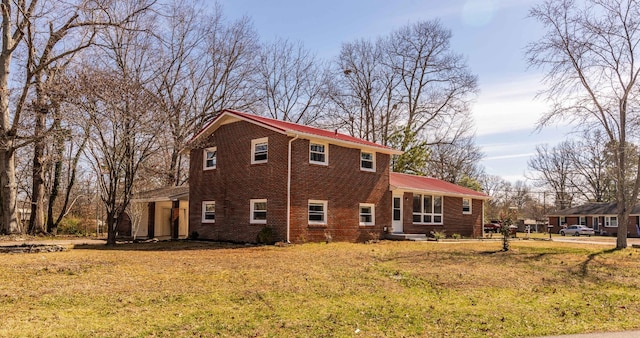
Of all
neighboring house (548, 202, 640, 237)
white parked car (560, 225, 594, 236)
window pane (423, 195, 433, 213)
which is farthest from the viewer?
white parked car (560, 225, 594, 236)

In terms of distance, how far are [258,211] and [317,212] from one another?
2592 millimetres

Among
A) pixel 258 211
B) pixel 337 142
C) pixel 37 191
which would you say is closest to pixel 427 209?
pixel 337 142

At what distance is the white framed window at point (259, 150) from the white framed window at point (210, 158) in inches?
105

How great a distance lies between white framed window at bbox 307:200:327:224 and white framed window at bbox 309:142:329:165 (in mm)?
1808

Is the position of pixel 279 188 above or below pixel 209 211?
above

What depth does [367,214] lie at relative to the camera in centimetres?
2294

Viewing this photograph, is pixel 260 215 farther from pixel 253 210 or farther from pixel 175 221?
pixel 175 221

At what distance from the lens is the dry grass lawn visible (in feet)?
23.7

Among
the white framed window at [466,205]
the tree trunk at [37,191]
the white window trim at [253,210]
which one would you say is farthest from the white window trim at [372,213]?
the tree trunk at [37,191]

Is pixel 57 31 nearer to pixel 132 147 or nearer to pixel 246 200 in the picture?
pixel 132 147

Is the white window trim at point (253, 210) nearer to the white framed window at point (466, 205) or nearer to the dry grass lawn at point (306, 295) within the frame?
the dry grass lawn at point (306, 295)

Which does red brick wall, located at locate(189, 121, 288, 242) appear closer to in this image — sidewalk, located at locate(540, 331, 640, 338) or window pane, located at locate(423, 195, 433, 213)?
window pane, located at locate(423, 195, 433, 213)

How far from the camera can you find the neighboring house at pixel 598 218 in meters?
48.2

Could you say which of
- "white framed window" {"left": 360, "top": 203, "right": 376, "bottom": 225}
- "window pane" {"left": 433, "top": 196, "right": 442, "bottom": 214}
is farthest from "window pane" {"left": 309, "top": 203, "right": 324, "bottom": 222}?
"window pane" {"left": 433, "top": 196, "right": 442, "bottom": 214}
